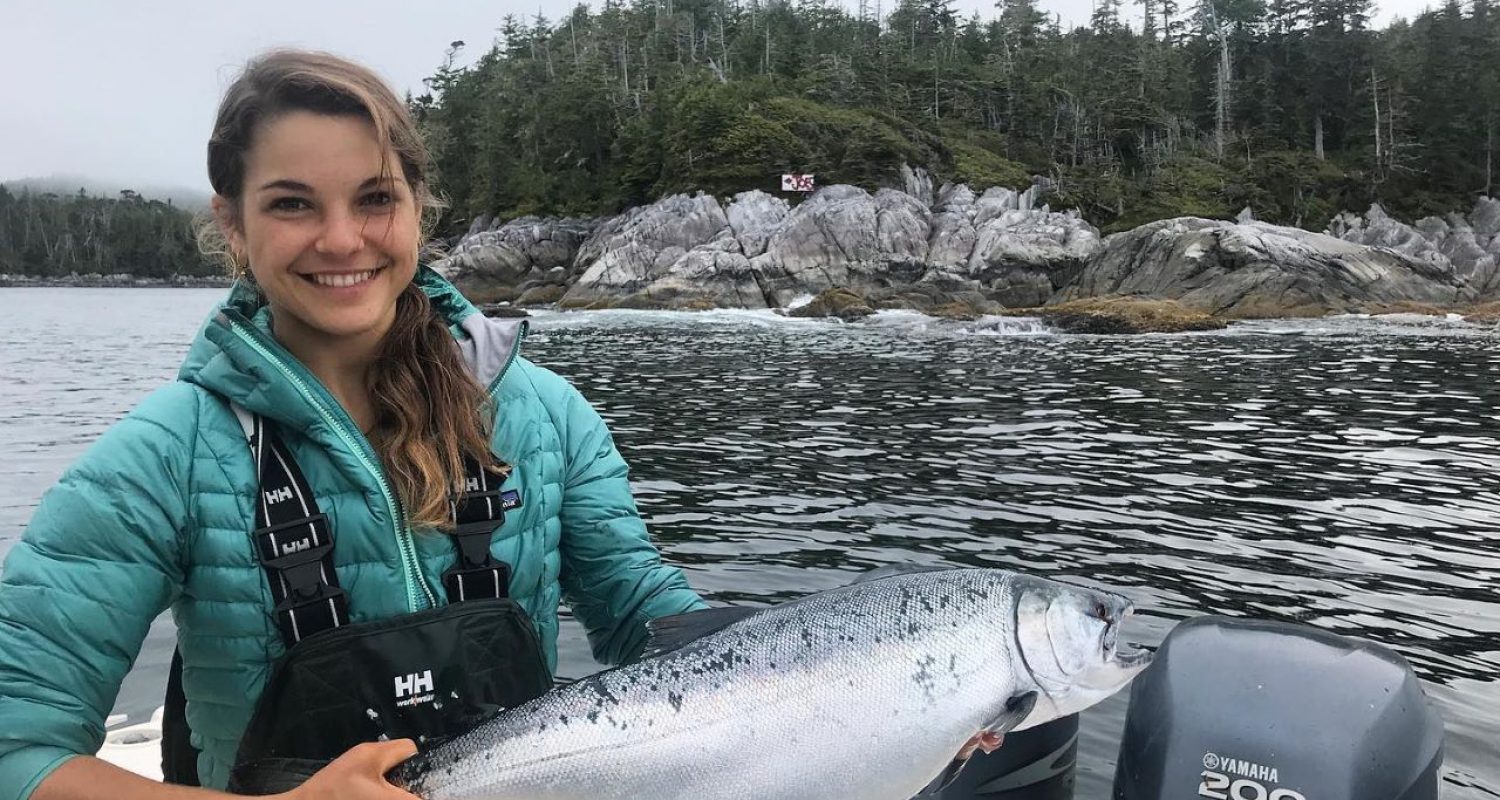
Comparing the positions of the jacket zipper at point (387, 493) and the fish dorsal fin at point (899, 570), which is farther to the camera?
the fish dorsal fin at point (899, 570)

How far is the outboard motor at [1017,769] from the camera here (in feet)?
11.6

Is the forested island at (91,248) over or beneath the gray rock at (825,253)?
over

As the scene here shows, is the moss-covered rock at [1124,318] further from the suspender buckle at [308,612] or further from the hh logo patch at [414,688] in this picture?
the suspender buckle at [308,612]

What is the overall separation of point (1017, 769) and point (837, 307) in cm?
4161

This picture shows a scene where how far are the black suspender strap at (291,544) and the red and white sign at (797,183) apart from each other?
6066 cm

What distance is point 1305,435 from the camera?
14914mm

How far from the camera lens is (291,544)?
2285mm

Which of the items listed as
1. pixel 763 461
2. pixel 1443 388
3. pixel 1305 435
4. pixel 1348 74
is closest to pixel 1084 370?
pixel 1443 388

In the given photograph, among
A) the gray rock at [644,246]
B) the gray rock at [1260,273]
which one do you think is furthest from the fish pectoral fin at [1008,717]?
the gray rock at [644,246]

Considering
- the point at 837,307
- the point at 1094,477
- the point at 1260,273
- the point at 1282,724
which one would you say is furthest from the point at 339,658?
the point at 1260,273

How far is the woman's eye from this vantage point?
7.84 feet

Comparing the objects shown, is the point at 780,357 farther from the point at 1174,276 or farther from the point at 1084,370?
the point at 1174,276

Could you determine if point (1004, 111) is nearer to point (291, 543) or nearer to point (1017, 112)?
point (1017, 112)

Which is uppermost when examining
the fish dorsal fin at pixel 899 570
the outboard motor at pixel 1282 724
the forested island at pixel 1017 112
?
the forested island at pixel 1017 112
